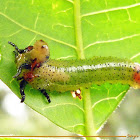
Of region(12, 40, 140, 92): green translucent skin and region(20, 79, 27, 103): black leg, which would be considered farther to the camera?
region(12, 40, 140, 92): green translucent skin

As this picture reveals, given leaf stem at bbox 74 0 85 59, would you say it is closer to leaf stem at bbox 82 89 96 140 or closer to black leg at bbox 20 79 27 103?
leaf stem at bbox 82 89 96 140

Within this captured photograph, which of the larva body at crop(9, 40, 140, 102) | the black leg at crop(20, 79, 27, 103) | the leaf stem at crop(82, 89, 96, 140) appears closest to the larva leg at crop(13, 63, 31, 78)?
the larva body at crop(9, 40, 140, 102)

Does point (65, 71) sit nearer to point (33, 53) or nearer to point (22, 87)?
point (33, 53)

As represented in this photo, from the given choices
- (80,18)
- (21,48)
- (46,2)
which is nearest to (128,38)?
(80,18)

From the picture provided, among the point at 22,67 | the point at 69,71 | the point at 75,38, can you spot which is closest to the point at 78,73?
the point at 69,71

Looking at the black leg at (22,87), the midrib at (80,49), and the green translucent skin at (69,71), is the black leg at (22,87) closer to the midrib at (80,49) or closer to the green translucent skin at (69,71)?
the green translucent skin at (69,71)

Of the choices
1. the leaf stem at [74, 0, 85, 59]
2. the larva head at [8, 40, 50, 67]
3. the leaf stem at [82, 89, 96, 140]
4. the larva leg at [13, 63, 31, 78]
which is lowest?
the leaf stem at [82, 89, 96, 140]

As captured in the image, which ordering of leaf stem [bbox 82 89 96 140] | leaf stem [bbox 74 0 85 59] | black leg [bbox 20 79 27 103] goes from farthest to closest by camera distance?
1. leaf stem [bbox 74 0 85 59]
2. leaf stem [bbox 82 89 96 140]
3. black leg [bbox 20 79 27 103]
